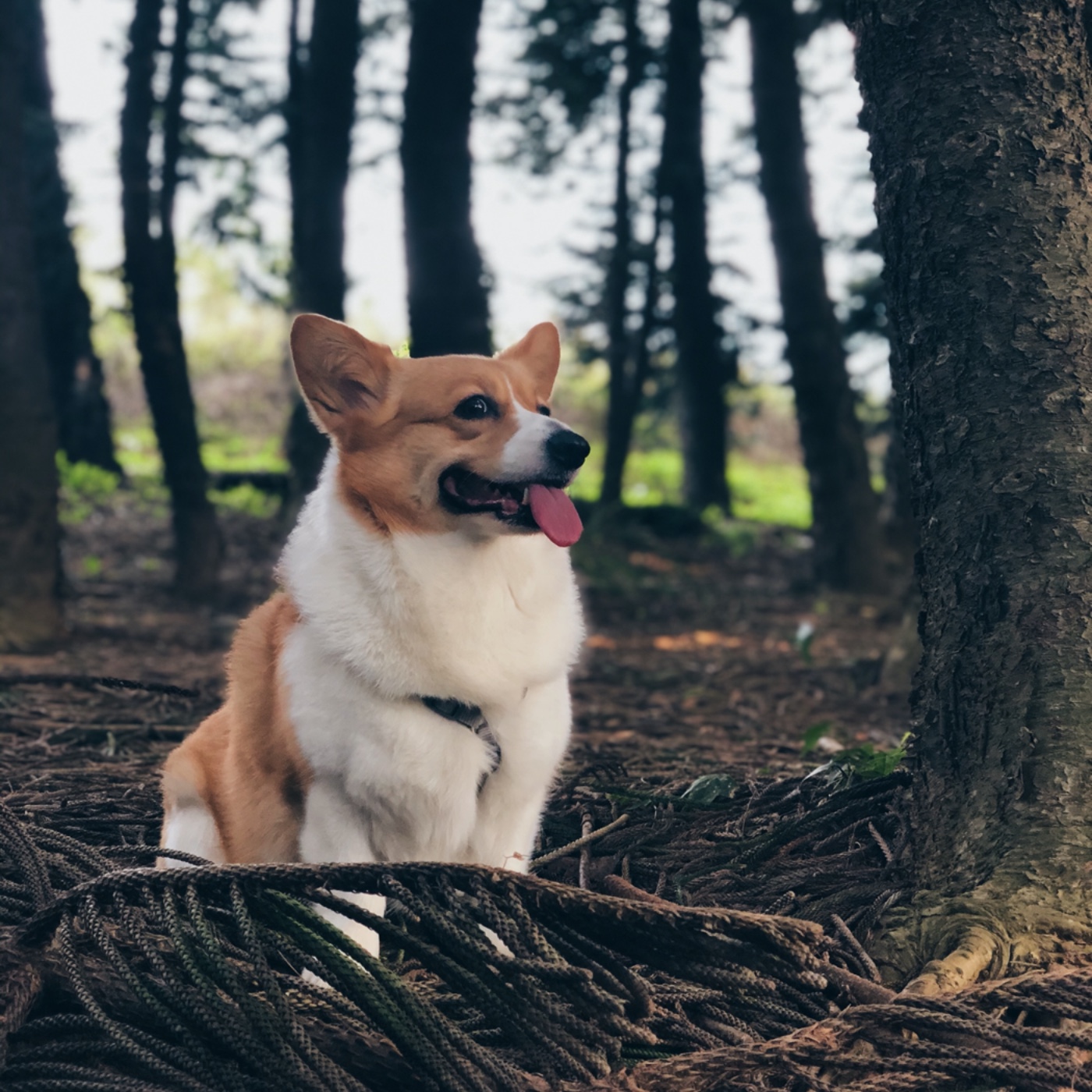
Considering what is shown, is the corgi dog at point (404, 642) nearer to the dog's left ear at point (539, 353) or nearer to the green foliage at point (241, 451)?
the dog's left ear at point (539, 353)

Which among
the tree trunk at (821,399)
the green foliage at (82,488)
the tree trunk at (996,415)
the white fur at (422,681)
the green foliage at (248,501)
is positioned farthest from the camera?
the green foliage at (248,501)

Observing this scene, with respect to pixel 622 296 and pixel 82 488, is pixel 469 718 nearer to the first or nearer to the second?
pixel 622 296

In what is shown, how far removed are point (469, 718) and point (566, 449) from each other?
2.33 ft

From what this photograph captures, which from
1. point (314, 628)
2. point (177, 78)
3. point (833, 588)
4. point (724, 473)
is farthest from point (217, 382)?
point (314, 628)

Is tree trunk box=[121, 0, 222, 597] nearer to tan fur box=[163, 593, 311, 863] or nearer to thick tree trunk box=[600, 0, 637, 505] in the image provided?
thick tree trunk box=[600, 0, 637, 505]

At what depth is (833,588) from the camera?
420 inches

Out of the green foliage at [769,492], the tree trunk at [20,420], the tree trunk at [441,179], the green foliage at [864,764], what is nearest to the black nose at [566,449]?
the green foliage at [864,764]

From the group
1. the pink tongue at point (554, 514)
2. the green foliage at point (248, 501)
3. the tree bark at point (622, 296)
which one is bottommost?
the green foliage at point (248, 501)

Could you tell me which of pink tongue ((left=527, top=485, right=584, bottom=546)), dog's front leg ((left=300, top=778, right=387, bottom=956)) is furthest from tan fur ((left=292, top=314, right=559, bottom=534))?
dog's front leg ((left=300, top=778, right=387, bottom=956))

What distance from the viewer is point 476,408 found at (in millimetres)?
2988

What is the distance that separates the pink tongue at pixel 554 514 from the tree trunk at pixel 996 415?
0.86 metres

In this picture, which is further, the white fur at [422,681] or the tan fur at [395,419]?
the tan fur at [395,419]

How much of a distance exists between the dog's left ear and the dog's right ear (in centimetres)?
43

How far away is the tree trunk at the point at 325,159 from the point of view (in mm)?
9586
